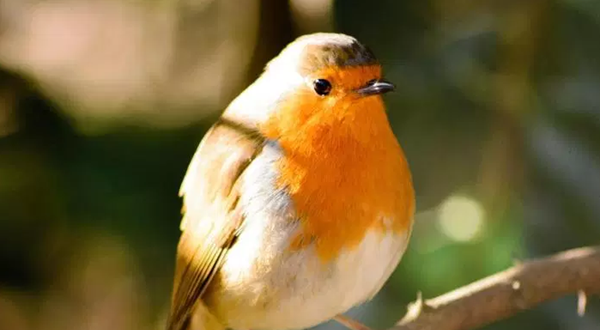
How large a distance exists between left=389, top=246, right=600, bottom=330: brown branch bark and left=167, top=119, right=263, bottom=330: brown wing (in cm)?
40

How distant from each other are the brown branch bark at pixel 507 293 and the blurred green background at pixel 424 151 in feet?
1.17

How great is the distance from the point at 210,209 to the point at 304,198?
26cm

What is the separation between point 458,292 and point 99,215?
887 mm

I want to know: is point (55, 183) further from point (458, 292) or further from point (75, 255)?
point (458, 292)

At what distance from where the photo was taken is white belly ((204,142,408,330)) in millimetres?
1510

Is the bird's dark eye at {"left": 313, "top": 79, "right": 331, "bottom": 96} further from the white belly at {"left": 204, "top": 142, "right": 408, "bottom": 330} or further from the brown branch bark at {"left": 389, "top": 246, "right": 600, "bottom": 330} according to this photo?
the brown branch bark at {"left": 389, "top": 246, "right": 600, "bottom": 330}

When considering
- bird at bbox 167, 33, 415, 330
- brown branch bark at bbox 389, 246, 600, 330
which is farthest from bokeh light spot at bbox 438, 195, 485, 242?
bird at bbox 167, 33, 415, 330

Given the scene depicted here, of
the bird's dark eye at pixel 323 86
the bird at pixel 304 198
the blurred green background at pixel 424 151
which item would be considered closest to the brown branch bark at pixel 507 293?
the bird at pixel 304 198

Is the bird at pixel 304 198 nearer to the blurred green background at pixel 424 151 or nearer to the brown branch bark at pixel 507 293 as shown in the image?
the brown branch bark at pixel 507 293

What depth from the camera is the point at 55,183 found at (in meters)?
2.07

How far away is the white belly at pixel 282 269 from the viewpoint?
1.51 metres

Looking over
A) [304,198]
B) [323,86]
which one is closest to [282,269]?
[304,198]

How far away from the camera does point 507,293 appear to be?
1.71 m

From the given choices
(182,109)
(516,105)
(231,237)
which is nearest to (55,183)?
(182,109)
